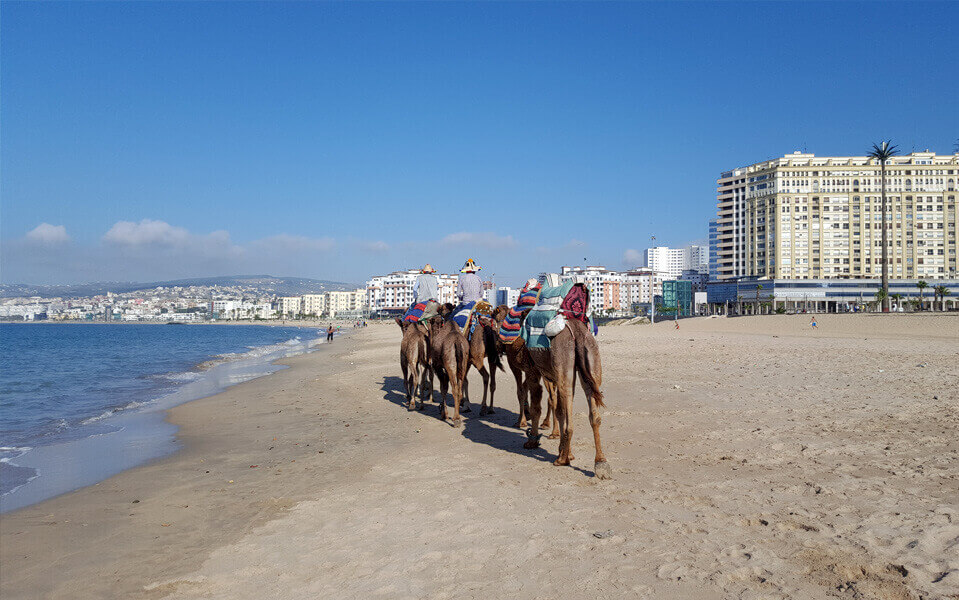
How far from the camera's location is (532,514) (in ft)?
20.8

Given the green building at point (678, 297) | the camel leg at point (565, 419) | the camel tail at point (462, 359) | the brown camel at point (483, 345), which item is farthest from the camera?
the green building at point (678, 297)

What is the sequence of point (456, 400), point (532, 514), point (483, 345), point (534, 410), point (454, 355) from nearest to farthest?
point (532, 514) < point (534, 410) < point (456, 400) < point (483, 345) < point (454, 355)

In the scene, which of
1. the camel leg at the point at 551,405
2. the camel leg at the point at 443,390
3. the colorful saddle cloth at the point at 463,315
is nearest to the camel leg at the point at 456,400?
the camel leg at the point at 443,390

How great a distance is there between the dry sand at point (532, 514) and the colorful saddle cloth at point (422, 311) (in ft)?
8.89

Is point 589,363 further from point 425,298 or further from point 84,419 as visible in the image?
point 84,419

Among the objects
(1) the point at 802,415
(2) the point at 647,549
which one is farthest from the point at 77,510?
(1) the point at 802,415

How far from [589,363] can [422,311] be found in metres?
6.73

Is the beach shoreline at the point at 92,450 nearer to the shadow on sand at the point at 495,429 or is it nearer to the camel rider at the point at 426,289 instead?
the shadow on sand at the point at 495,429

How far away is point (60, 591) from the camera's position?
200 inches

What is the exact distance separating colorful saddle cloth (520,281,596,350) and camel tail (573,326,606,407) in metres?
0.45

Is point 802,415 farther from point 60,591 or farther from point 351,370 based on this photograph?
point 351,370

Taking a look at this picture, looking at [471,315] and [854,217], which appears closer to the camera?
[471,315]

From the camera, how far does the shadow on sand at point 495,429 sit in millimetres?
9445

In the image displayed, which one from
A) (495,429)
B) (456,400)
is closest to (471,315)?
(456,400)
